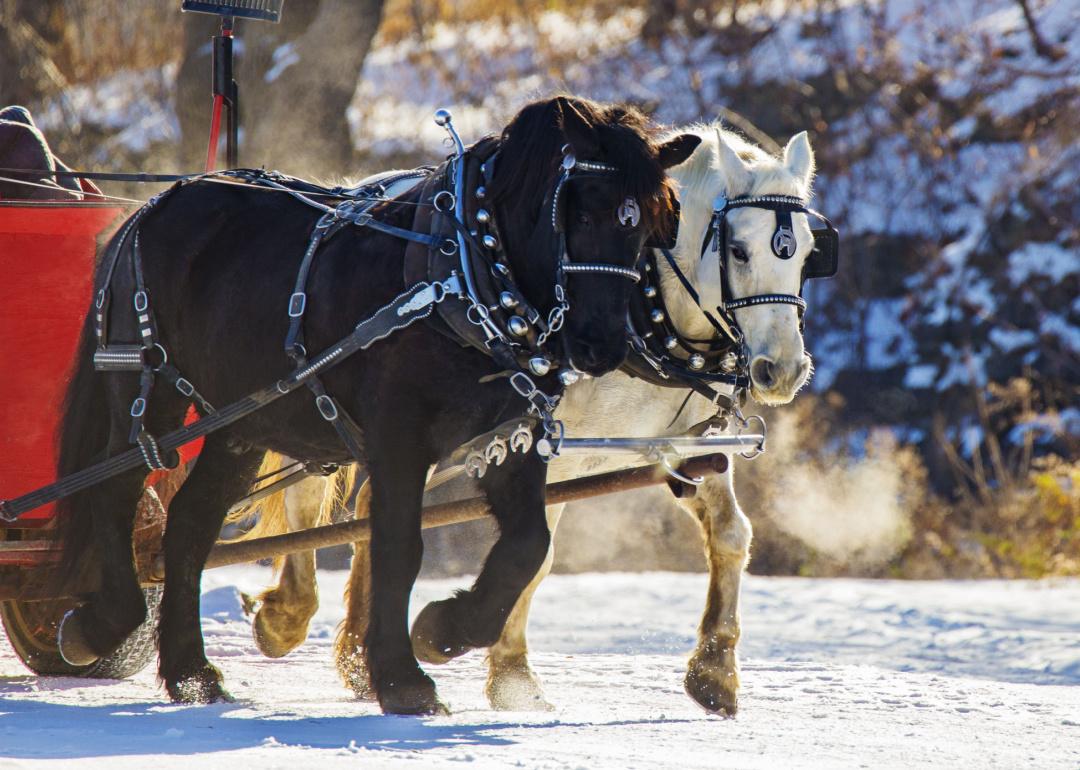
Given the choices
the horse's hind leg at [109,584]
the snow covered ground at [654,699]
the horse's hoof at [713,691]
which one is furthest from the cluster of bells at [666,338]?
the horse's hind leg at [109,584]

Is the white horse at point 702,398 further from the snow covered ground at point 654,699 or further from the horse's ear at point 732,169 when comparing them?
the snow covered ground at point 654,699

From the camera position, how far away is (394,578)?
4121 millimetres

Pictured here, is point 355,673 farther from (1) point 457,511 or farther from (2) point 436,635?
(2) point 436,635

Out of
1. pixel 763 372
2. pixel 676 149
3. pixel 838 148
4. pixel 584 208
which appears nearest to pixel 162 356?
pixel 584 208

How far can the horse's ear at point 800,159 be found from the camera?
16.7ft

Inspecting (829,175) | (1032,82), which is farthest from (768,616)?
(1032,82)

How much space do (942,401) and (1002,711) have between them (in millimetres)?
8749

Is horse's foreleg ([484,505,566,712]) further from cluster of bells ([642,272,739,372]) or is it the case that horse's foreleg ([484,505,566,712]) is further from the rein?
the rein

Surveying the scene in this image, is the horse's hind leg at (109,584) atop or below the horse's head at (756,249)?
below

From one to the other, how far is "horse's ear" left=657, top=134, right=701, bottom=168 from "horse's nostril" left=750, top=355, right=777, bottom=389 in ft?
2.17

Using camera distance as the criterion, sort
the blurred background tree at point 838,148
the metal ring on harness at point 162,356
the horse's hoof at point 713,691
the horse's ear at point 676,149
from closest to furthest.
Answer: the horse's ear at point 676,149, the metal ring on harness at point 162,356, the horse's hoof at point 713,691, the blurred background tree at point 838,148

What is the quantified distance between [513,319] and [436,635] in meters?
0.87

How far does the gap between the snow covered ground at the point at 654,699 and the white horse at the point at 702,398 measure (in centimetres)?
17

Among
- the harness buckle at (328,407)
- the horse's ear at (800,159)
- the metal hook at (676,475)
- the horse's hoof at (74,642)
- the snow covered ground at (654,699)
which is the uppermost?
the horse's ear at (800,159)
